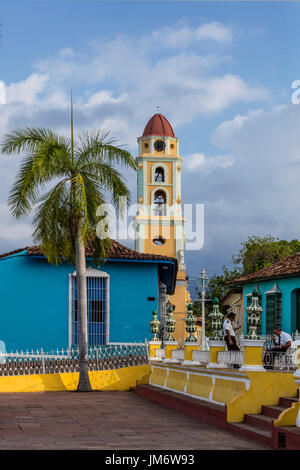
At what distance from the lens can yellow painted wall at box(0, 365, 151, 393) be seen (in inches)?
602

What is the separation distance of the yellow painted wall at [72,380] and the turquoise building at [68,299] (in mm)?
1988

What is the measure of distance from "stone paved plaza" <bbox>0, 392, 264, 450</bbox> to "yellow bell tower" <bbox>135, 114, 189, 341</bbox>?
1207 inches

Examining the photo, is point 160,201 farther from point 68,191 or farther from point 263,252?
point 68,191

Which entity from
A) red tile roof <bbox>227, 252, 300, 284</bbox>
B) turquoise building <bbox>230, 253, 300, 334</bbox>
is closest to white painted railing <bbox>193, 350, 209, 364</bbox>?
turquoise building <bbox>230, 253, 300, 334</bbox>

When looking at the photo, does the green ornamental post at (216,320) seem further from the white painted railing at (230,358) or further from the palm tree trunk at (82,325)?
the palm tree trunk at (82,325)

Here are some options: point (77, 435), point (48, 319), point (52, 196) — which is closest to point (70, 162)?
point (52, 196)

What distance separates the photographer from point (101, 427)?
8.96 m

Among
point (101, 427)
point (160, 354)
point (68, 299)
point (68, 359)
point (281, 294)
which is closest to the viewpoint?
point (101, 427)

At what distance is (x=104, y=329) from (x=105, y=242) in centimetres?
372

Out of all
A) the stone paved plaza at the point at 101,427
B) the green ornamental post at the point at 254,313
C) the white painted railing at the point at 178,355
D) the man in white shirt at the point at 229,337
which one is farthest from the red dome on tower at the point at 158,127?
the green ornamental post at the point at 254,313

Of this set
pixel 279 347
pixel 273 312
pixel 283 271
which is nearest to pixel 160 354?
pixel 279 347

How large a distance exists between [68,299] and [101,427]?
9361mm

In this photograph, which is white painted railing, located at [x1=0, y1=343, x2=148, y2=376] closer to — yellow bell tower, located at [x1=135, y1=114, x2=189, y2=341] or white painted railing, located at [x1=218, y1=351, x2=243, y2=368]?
white painted railing, located at [x1=218, y1=351, x2=243, y2=368]
